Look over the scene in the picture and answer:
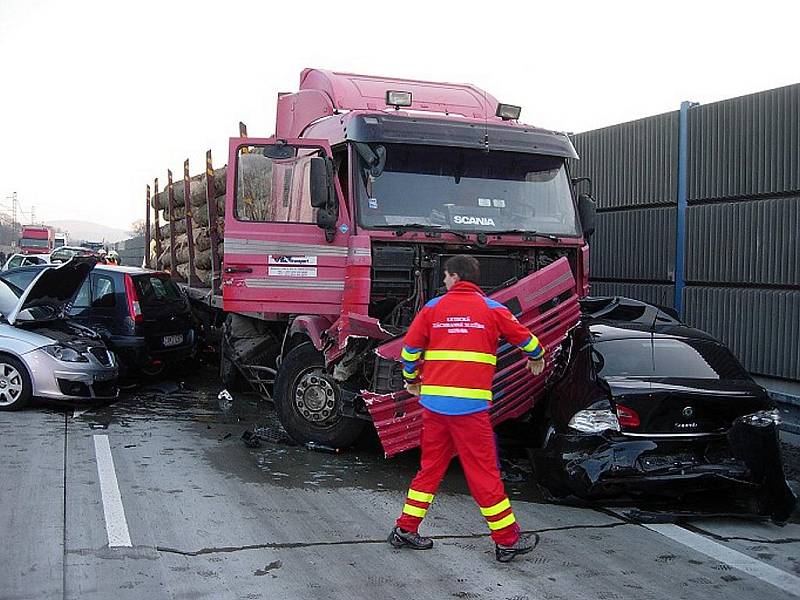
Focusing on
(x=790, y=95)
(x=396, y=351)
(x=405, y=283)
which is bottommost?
(x=396, y=351)

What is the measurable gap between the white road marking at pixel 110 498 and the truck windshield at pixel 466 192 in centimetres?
286

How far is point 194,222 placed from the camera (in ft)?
40.4

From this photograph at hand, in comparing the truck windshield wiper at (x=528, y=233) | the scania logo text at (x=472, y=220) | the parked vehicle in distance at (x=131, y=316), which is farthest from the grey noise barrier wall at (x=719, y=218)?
the parked vehicle in distance at (x=131, y=316)

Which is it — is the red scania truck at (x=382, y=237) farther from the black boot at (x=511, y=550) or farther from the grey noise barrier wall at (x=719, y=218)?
the grey noise barrier wall at (x=719, y=218)

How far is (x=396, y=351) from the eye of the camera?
6.91 m

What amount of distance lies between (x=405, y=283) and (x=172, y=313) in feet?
17.7

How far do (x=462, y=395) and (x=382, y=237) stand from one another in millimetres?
2537

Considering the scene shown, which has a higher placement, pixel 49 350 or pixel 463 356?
pixel 463 356

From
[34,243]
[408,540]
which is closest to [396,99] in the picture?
[408,540]

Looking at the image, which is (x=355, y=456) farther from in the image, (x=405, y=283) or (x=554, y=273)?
(x=554, y=273)

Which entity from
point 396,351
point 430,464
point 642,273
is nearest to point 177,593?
point 430,464

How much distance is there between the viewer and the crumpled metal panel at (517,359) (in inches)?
272

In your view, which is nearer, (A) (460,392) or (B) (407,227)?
(A) (460,392)

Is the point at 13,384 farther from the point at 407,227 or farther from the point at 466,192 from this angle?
the point at 466,192
